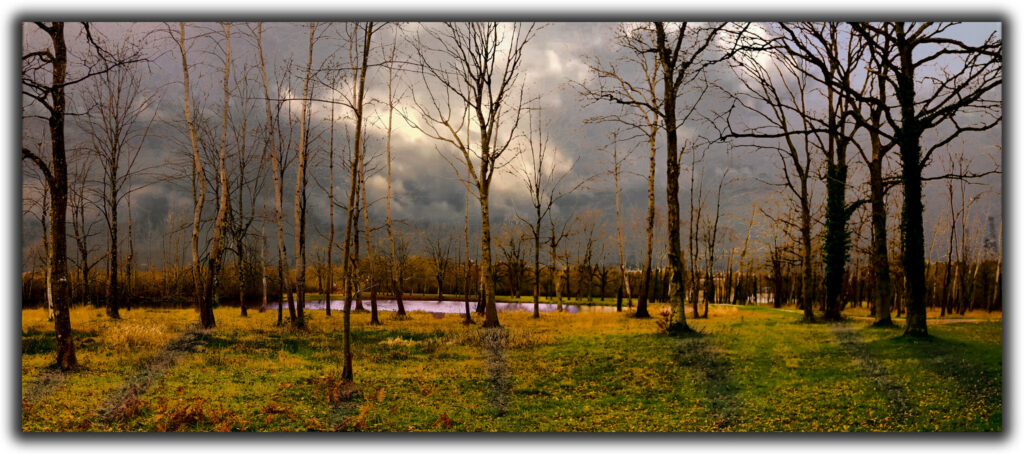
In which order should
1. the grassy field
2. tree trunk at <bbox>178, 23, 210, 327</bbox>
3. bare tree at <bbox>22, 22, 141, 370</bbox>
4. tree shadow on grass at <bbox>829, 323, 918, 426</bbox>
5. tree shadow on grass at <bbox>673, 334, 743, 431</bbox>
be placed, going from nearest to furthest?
tree shadow on grass at <bbox>829, 323, 918, 426</bbox> < the grassy field < tree shadow on grass at <bbox>673, 334, 743, 431</bbox> < bare tree at <bbox>22, 22, 141, 370</bbox> < tree trunk at <bbox>178, 23, 210, 327</bbox>

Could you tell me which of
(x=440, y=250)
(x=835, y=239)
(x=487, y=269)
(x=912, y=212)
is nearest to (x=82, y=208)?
(x=487, y=269)

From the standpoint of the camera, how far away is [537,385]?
244 inches

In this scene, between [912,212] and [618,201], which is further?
[618,201]

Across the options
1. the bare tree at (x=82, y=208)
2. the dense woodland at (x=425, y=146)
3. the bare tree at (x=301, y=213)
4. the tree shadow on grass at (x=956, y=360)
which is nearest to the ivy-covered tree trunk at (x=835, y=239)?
the dense woodland at (x=425, y=146)

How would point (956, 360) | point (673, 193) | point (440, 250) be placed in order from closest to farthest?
1. point (956, 360)
2. point (673, 193)
3. point (440, 250)

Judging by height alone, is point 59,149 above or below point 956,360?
above

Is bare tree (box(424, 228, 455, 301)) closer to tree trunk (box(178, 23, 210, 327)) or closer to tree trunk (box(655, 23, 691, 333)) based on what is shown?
tree trunk (box(178, 23, 210, 327))

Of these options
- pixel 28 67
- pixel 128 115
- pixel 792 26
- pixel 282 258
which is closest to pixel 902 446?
pixel 792 26

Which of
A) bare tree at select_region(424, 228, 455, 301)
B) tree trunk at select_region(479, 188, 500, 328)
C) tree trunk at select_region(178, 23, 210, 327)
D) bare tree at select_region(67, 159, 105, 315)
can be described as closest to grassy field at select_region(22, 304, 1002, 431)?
bare tree at select_region(67, 159, 105, 315)

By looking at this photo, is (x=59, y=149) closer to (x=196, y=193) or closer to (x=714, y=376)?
(x=196, y=193)

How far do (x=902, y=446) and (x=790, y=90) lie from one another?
9.14m

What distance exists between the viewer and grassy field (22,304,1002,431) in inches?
195

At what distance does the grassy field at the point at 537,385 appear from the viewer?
496 cm

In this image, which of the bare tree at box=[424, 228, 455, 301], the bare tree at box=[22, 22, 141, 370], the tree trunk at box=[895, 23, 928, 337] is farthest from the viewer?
the bare tree at box=[424, 228, 455, 301]
